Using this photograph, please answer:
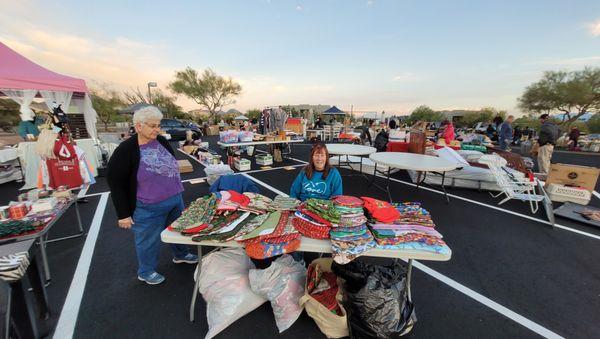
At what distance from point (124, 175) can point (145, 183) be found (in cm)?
16

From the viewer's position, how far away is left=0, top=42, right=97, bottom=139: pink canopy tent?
4570 mm

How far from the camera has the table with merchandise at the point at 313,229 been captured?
1488mm

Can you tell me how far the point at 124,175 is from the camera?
187cm

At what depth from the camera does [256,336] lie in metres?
1.73

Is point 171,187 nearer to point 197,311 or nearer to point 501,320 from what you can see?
point 197,311

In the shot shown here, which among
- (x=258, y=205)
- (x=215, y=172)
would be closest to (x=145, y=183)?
(x=258, y=205)

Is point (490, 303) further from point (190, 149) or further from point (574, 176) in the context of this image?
point (190, 149)

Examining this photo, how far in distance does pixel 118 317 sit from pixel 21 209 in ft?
5.54

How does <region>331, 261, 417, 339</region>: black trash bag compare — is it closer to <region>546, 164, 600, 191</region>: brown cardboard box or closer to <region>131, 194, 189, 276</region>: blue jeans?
<region>131, 194, 189, 276</region>: blue jeans

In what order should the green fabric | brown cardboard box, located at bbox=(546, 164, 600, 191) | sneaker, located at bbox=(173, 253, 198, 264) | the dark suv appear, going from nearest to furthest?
the green fabric → sneaker, located at bbox=(173, 253, 198, 264) → brown cardboard box, located at bbox=(546, 164, 600, 191) → the dark suv

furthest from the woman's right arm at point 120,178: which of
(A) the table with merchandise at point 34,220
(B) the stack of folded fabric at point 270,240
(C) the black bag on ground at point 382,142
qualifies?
(C) the black bag on ground at point 382,142

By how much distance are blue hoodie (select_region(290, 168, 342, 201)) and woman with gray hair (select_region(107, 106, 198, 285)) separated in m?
1.24

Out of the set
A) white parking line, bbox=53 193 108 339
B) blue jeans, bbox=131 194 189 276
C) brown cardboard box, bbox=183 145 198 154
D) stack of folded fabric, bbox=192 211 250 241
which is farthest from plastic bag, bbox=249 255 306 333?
brown cardboard box, bbox=183 145 198 154

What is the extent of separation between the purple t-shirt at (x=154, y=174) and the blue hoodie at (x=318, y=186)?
4.11ft
